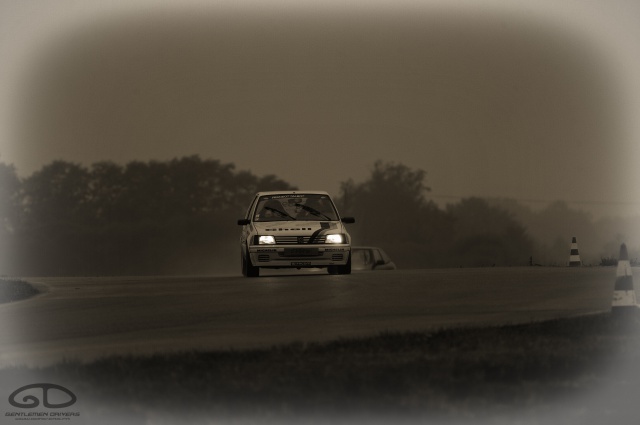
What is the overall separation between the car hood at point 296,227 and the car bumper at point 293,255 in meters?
0.22

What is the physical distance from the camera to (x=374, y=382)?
35.7 feet

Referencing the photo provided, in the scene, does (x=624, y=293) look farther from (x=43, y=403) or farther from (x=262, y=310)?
(x=43, y=403)

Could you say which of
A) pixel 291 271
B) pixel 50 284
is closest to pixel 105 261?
pixel 50 284

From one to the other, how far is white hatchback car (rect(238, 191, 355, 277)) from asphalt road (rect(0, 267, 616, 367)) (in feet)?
2.22

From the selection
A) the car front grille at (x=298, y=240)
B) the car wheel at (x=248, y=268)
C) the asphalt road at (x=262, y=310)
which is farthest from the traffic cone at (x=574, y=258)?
the car wheel at (x=248, y=268)

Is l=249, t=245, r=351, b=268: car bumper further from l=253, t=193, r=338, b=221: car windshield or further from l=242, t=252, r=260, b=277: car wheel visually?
l=253, t=193, r=338, b=221: car windshield

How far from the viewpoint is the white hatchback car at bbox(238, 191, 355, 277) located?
16656mm

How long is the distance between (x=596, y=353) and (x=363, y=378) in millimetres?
3060

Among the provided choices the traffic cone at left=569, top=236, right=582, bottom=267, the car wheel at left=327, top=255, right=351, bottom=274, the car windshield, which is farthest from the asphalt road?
the traffic cone at left=569, top=236, right=582, bottom=267

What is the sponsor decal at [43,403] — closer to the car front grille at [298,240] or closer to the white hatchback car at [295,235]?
the white hatchback car at [295,235]

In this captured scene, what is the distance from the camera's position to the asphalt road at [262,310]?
1402 centimetres

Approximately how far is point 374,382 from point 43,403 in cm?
314

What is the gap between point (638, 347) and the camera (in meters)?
13.2

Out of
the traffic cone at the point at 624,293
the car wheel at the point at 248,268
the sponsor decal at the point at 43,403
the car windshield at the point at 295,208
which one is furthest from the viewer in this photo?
the car windshield at the point at 295,208
